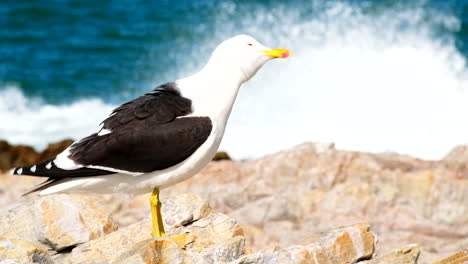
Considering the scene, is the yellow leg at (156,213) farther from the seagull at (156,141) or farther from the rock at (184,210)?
the rock at (184,210)

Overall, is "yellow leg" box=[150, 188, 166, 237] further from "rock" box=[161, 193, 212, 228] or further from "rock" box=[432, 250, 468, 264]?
"rock" box=[432, 250, 468, 264]

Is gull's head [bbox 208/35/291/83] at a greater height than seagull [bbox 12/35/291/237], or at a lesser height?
greater

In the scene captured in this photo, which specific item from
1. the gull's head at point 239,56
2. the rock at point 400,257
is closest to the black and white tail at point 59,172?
the gull's head at point 239,56

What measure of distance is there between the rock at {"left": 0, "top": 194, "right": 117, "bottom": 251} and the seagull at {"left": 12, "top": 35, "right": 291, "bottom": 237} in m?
0.70

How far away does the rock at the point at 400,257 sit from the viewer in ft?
23.5

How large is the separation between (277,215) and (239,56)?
4146 millimetres

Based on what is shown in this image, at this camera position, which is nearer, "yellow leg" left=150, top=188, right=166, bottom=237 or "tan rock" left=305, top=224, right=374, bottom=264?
"tan rock" left=305, top=224, right=374, bottom=264

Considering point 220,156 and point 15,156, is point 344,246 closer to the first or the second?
point 220,156

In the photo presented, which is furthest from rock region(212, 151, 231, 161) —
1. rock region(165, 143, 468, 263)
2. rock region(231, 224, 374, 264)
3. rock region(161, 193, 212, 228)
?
rock region(231, 224, 374, 264)

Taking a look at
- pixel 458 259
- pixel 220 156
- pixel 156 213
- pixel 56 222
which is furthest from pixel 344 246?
pixel 220 156

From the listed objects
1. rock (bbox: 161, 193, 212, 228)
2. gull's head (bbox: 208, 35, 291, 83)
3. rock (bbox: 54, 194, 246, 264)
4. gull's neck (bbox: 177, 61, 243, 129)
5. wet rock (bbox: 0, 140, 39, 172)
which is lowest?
rock (bbox: 54, 194, 246, 264)

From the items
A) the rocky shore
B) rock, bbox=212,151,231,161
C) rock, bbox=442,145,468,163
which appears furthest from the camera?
rock, bbox=212,151,231,161

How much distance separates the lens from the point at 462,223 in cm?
1211

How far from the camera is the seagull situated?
794cm
